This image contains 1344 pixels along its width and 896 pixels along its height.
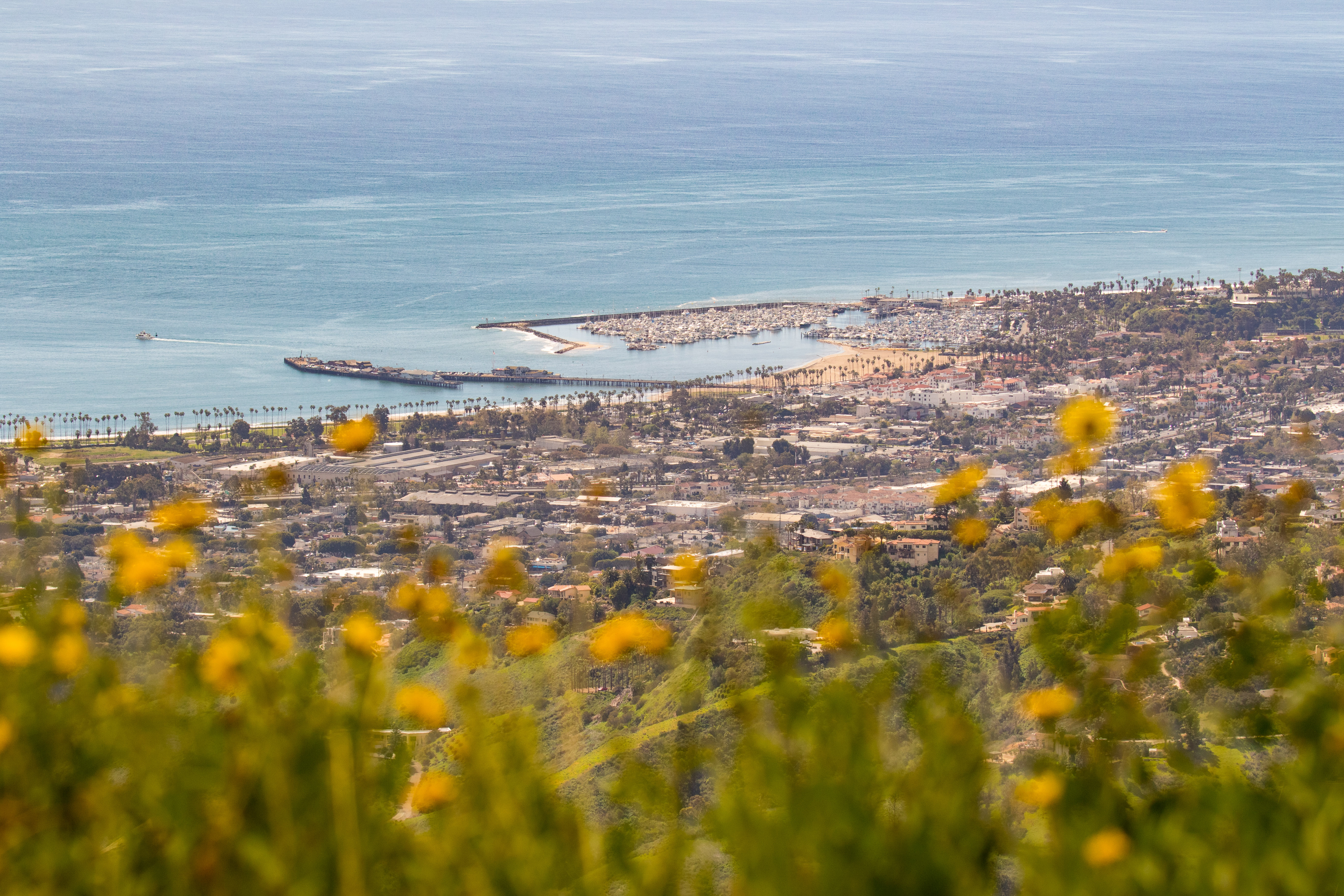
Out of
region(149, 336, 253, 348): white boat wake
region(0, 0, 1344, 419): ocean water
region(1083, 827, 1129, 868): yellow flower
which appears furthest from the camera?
region(0, 0, 1344, 419): ocean water

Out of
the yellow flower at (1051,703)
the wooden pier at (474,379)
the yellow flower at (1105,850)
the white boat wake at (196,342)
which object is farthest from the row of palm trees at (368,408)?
the yellow flower at (1105,850)

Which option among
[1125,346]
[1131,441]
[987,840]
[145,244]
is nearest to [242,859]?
[987,840]

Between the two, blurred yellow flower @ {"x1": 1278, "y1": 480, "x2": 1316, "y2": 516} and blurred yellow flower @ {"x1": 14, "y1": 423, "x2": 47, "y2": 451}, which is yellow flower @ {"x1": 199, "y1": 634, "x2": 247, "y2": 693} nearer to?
blurred yellow flower @ {"x1": 14, "y1": 423, "x2": 47, "y2": 451}

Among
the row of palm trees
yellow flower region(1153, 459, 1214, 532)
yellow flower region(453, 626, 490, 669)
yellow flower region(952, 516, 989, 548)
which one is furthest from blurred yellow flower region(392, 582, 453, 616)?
the row of palm trees

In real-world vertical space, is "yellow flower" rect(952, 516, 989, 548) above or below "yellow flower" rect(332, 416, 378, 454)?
below

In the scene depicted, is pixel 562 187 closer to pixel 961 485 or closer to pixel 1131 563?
pixel 961 485

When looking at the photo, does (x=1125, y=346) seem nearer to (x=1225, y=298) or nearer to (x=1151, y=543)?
(x=1225, y=298)

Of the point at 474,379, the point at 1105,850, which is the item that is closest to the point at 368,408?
the point at 474,379

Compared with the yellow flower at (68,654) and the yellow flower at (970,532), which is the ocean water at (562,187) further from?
the yellow flower at (970,532)
